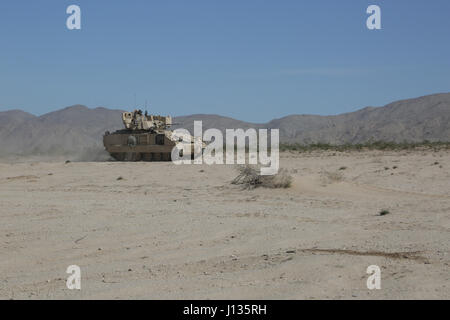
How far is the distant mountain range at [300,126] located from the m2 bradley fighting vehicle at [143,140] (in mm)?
8203

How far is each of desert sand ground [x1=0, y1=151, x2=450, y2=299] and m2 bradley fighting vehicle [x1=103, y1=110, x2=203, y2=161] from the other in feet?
48.6

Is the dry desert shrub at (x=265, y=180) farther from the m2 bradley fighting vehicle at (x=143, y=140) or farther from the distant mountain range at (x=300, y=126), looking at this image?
the distant mountain range at (x=300, y=126)

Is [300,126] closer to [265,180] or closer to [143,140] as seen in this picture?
[143,140]

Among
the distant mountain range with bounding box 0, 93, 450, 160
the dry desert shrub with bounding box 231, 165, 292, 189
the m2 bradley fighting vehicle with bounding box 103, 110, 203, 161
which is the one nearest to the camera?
the dry desert shrub with bounding box 231, 165, 292, 189

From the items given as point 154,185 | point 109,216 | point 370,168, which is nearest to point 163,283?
point 109,216

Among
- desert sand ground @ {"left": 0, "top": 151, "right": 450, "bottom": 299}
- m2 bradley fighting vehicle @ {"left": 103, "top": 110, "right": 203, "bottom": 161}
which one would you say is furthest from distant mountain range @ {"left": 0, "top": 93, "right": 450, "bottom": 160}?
desert sand ground @ {"left": 0, "top": 151, "right": 450, "bottom": 299}

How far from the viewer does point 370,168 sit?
2050 cm

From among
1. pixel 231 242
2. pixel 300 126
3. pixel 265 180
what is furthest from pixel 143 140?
pixel 300 126

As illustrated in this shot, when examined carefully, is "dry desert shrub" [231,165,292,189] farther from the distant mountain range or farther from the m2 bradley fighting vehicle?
the distant mountain range

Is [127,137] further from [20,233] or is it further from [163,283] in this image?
[163,283]

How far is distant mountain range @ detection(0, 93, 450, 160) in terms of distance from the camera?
→ 240 feet

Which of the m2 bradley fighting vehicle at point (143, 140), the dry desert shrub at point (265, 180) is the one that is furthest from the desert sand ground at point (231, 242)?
the m2 bradley fighting vehicle at point (143, 140)

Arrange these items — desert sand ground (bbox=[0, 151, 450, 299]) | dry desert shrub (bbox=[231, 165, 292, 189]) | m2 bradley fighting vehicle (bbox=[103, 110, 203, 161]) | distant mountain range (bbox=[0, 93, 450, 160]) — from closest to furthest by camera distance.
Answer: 1. desert sand ground (bbox=[0, 151, 450, 299])
2. dry desert shrub (bbox=[231, 165, 292, 189])
3. m2 bradley fighting vehicle (bbox=[103, 110, 203, 161])
4. distant mountain range (bbox=[0, 93, 450, 160])
